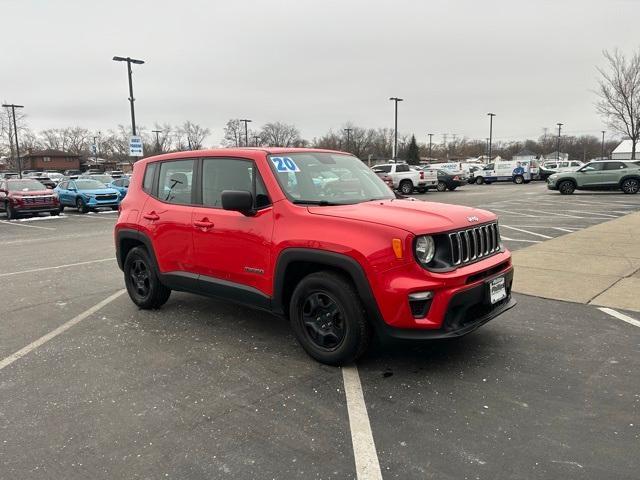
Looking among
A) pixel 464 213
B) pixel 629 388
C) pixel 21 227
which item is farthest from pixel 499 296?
pixel 21 227

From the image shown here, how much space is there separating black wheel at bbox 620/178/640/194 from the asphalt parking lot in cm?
2197

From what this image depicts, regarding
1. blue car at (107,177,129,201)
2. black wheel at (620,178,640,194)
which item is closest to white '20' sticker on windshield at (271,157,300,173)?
blue car at (107,177,129,201)

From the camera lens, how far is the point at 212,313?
18.6 ft

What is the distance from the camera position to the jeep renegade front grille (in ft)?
12.5

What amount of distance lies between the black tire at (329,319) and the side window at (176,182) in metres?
1.74

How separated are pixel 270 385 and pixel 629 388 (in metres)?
2.61

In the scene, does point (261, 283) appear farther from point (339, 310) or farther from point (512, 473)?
point (512, 473)

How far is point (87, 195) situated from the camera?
2092 centimetres

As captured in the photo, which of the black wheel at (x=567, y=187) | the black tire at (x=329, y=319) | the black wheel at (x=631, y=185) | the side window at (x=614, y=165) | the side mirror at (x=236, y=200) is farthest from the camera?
the black wheel at (x=567, y=187)

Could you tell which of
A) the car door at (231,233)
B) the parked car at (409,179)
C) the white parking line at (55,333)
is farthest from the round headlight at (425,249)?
the parked car at (409,179)

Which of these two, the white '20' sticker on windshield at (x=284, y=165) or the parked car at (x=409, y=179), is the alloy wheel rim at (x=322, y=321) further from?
the parked car at (x=409, y=179)

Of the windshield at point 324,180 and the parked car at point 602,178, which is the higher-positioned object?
the windshield at point 324,180

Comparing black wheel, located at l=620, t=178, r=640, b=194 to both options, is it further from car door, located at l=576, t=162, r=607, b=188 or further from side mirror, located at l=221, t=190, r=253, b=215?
side mirror, located at l=221, t=190, r=253, b=215

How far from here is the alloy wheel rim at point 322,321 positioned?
3.99 meters
